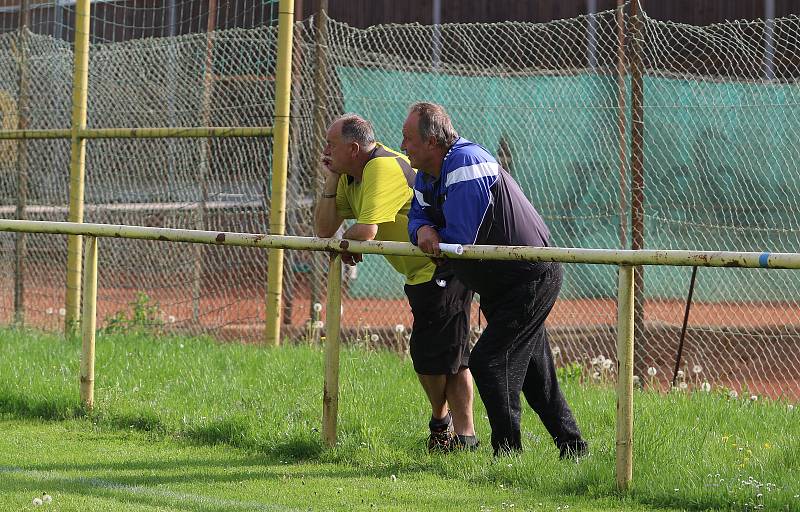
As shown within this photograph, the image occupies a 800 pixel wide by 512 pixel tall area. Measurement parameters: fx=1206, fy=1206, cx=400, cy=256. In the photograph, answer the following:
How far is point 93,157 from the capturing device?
38.2ft

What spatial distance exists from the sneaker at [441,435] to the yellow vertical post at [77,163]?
4.30 m

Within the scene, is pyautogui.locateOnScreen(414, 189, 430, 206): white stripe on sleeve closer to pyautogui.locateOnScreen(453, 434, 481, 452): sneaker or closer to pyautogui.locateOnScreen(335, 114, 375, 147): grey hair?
pyautogui.locateOnScreen(335, 114, 375, 147): grey hair

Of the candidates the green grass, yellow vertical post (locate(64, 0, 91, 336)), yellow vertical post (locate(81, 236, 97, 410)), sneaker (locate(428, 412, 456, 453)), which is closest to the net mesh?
yellow vertical post (locate(64, 0, 91, 336))

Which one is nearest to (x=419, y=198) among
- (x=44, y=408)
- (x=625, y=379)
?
(x=625, y=379)

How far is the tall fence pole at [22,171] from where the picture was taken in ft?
36.9

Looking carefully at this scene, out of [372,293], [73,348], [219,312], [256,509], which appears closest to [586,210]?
[372,293]

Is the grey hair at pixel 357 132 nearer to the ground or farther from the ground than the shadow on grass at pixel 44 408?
farther from the ground

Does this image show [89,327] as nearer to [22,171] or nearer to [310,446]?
[310,446]

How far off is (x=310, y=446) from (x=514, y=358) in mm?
1277

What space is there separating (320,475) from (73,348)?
3668mm

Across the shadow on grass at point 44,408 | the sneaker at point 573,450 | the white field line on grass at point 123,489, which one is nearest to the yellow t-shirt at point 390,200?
the sneaker at point 573,450

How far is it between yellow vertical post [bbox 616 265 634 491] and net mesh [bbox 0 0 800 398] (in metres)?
3.01

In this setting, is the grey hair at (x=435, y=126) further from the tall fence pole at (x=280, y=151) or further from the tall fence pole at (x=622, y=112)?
the tall fence pole at (x=280, y=151)

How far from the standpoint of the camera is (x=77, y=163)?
9672 millimetres
